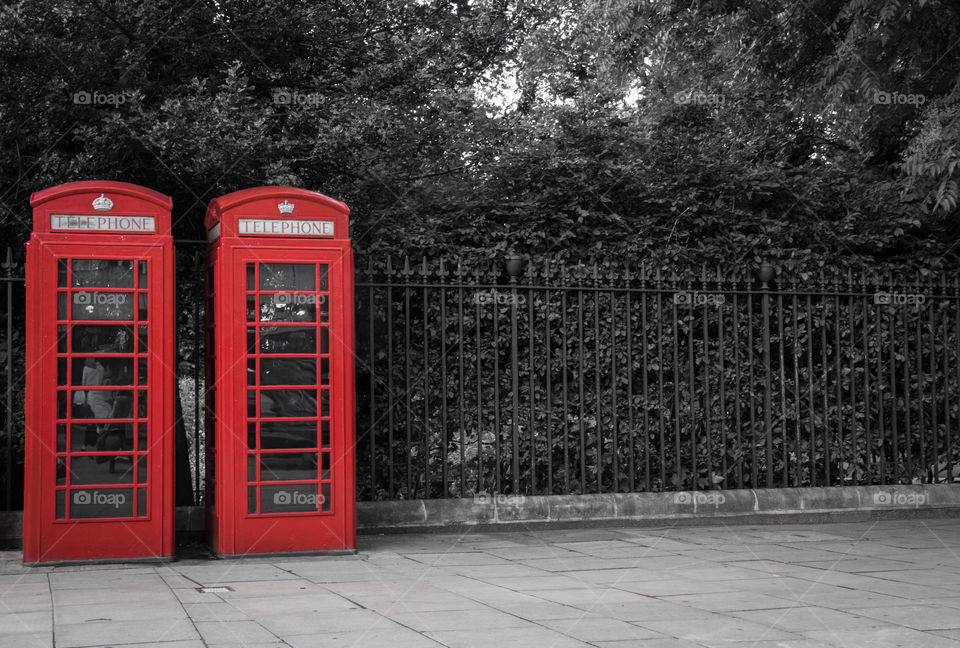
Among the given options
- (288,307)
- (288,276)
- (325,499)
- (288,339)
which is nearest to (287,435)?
(325,499)

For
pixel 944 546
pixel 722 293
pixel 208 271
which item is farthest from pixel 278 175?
pixel 944 546

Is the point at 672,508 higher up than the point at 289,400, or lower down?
lower down

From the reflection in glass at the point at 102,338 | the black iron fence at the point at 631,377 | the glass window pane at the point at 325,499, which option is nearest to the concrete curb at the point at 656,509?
the black iron fence at the point at 631,377

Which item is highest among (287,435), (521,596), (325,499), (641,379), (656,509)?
(641,379)

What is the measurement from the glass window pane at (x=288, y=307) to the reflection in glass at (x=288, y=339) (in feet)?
0.21

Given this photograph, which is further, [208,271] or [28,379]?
[208,271]

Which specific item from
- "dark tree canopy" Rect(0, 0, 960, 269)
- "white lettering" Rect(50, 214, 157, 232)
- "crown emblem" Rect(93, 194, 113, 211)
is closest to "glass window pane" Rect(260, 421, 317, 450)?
"white lettering" Rect(50, 214, 157, 232)

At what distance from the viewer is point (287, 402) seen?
7129 mm

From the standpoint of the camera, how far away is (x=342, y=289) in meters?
7.22

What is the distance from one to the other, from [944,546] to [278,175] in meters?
6.27

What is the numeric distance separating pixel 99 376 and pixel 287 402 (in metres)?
1.28

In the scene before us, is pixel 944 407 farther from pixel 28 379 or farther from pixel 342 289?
pixel 28 379

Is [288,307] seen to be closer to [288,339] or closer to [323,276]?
[288,339]

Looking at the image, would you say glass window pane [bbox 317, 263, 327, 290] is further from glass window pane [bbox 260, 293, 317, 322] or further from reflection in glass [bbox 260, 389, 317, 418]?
reflection in glass [bbox 260, 389, 317, 418]
